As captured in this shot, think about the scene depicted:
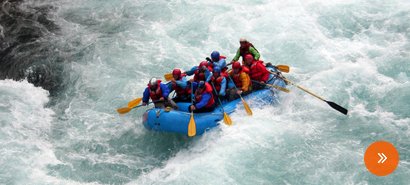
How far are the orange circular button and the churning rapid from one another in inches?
5.0

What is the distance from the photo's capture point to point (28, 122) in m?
10.4

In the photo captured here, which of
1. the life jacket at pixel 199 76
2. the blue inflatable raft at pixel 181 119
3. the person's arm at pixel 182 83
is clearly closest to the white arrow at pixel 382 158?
the blue inflatable raft at pixel 181 119

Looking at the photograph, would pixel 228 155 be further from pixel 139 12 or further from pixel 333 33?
pixel 139 12

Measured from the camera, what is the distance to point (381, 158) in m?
8.69

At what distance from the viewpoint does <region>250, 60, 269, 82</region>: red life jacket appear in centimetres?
1004

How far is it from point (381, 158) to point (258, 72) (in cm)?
295

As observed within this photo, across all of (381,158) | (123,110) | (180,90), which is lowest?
(381,158)

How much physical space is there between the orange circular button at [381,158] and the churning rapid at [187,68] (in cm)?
13

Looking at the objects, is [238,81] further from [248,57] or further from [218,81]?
[248,57]

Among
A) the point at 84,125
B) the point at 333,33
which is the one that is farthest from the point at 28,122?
the point at 333,33

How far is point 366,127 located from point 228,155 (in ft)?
9.60

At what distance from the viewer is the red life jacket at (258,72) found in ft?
32.9

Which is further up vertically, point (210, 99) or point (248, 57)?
point (248, 57)

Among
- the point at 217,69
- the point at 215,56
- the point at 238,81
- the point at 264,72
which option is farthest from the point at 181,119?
the point at 264,72
